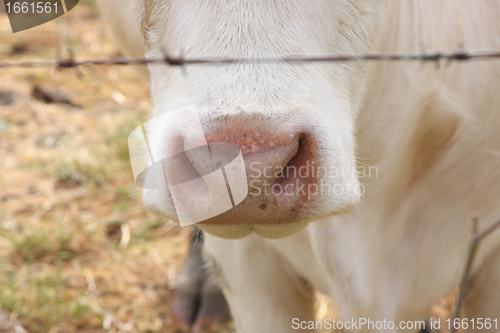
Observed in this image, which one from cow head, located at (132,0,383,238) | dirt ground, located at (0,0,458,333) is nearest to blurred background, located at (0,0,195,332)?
dirt ground, located at (0,0,458,333)

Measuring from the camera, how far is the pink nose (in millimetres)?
1013

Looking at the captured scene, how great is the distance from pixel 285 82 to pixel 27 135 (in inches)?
125

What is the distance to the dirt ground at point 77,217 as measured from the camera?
8.39 feet

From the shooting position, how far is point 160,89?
4.41 feet

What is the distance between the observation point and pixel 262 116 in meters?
1.02

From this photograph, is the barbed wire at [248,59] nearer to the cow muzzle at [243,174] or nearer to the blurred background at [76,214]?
the cow muzzle at [243,174]

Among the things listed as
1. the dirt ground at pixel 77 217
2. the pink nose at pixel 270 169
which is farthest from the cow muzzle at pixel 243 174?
the dirt ground at pixel 77 217

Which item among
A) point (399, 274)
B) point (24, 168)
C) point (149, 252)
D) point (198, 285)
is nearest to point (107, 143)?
point (24, 168)

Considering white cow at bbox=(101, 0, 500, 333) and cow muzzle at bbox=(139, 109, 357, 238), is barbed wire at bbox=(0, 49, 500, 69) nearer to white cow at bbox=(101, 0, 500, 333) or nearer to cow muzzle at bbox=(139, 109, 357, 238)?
white cow at bbox=(101, 0, 500, 333)

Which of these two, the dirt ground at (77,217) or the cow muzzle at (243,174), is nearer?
the cow muzzle at (243,174)

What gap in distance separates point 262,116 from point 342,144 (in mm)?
225

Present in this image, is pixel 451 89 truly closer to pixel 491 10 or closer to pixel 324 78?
pixel 491 10

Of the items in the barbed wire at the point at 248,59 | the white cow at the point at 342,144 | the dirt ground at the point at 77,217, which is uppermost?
the barbed wire at the point at 248,59

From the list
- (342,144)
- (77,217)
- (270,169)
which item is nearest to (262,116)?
(270,169)
